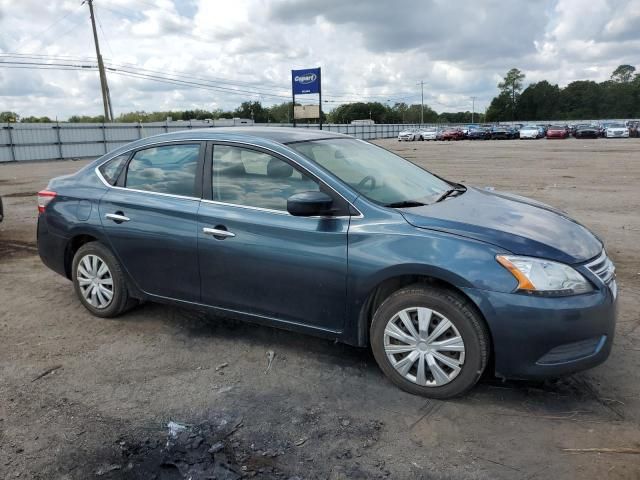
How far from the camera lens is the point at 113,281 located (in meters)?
4.59

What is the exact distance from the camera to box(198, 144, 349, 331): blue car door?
351cm

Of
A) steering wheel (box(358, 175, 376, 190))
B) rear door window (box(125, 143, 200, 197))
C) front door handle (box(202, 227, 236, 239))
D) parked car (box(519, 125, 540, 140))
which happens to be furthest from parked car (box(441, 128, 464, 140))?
front door handle (box(202, 227, 236, 239))

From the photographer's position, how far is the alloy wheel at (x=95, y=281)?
15.1 ft

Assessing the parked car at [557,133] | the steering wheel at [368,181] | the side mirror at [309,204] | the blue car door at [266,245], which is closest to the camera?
the side mirror at [309,204]

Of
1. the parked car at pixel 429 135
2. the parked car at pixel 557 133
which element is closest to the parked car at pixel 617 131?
the parked car at pixel 557 133

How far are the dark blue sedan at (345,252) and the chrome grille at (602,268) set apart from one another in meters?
0.02

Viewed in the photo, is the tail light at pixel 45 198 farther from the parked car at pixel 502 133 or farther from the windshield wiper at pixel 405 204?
the parked car at pixel 502 133

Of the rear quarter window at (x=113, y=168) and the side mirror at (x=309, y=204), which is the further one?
the rear quarter window at (x=113, y=168)

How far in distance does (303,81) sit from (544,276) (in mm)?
26080

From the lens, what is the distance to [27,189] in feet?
48.5

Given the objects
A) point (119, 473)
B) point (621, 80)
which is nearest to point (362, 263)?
point (119, 473)

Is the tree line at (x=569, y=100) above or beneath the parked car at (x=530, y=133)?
above

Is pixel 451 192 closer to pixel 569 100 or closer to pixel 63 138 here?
pixel 63 138

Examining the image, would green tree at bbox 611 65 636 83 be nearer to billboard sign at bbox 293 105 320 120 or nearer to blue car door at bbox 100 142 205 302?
billboard sign at bbox 293 105 320 120
